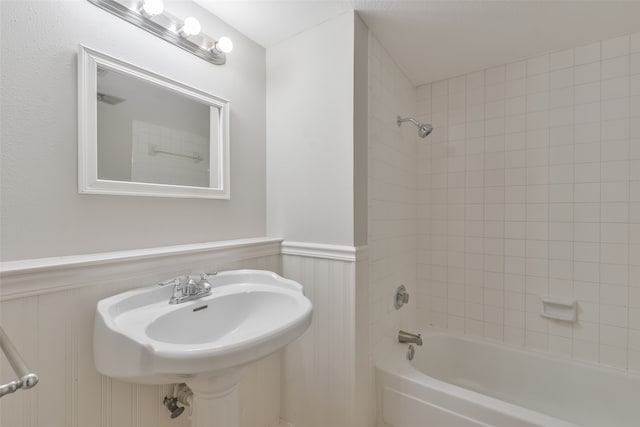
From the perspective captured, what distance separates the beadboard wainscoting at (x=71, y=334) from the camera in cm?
77

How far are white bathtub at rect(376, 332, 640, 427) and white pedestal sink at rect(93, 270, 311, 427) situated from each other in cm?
78

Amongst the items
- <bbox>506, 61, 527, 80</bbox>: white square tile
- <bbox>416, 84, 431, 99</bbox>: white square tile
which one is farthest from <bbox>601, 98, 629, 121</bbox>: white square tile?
<bbox>416, 84, 431, 99</bbox>: white square tile

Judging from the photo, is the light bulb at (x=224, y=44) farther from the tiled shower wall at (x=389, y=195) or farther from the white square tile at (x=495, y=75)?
the white square tile at (x=495, y=75)

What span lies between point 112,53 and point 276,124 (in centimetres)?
76

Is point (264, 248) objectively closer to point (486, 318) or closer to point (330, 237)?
point (330, 237)

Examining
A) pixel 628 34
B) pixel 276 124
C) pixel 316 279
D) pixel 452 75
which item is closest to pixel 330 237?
pixel 316 279

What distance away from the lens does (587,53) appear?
1.62m

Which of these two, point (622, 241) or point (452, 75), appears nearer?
Answer: point (622, 241)

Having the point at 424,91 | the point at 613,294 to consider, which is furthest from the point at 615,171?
the point at 424,91

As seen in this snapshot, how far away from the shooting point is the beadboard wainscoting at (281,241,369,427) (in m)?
1.33

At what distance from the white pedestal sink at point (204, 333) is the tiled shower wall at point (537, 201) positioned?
1.42 meters

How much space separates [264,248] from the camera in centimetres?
147

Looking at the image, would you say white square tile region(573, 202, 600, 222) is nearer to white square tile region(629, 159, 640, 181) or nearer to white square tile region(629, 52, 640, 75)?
white square tile region(629, 159, 640, 181)

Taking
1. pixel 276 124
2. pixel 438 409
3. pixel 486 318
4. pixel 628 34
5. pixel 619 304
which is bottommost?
pixel 438 409
